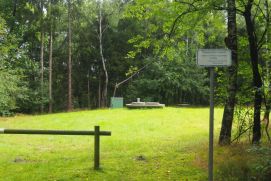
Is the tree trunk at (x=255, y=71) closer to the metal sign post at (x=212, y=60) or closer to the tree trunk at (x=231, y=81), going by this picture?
the tree trunk at (x=231, y=81)

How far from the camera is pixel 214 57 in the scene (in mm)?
5867

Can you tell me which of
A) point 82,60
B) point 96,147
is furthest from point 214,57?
point 82,60

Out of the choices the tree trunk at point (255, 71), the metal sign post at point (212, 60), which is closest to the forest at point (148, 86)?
the tree trunk at point (255, 71)

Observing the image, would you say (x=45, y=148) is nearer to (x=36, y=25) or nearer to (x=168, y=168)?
(x=168, y=168)

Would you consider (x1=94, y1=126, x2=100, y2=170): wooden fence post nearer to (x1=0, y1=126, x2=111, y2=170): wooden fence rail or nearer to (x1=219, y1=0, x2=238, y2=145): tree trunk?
(x1=0, y1=126, x2=111, y2=170): wooden fence rail

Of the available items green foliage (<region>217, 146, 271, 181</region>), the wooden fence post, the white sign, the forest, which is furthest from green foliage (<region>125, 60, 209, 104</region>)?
the white sign

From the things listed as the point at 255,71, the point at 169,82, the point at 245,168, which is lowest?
the point at 245,168

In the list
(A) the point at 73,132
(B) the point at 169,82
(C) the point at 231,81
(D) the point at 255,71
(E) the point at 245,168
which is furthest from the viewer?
(B) the point at 169,82

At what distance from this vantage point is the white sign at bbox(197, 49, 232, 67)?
5809 mm

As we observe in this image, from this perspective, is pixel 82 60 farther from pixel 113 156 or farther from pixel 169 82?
pixel 113 156

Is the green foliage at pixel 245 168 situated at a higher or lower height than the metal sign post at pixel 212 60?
lower

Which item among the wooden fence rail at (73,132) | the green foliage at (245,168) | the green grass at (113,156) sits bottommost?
the green grass at (113,156)

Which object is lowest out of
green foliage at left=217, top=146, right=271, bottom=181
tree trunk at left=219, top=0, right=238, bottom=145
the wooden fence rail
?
green foliage at left=217, top=146, right=271, bottom=181

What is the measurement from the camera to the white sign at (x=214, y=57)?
19.1 ft
